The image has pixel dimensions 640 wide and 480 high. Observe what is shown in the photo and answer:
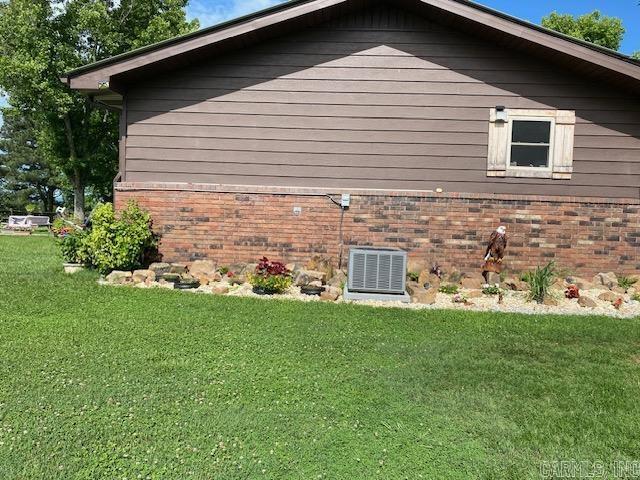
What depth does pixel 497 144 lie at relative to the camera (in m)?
7.88

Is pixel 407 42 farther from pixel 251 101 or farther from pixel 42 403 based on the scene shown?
pixel 42 403

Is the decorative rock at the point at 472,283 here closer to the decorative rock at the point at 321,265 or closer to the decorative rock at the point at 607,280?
the decorative rock at the point at 607,280

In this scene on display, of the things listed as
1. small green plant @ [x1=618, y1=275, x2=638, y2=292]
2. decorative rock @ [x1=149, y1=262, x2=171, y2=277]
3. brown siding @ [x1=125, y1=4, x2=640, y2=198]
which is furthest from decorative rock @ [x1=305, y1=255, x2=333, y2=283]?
small green plant @ [x1=618, y1=275, x2=638, y2=292]

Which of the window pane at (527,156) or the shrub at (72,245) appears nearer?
the shrub at (72,245)

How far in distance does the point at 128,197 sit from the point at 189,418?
5918 mm

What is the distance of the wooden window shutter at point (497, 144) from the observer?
25.8 feet

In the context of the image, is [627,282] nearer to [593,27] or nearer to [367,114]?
[367,114]

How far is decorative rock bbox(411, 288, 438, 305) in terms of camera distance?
6.61 meters

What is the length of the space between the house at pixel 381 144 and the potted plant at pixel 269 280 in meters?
1.07

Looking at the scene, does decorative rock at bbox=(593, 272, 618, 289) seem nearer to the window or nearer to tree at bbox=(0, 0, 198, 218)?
the window

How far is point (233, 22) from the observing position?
745cm

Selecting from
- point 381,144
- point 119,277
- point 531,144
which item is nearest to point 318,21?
point 381,144

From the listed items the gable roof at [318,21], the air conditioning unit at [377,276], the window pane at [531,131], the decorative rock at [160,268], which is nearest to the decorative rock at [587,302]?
the air conditioning unit at [377,276]

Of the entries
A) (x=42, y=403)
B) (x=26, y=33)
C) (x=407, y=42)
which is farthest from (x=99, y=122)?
(x=42, y=403)
